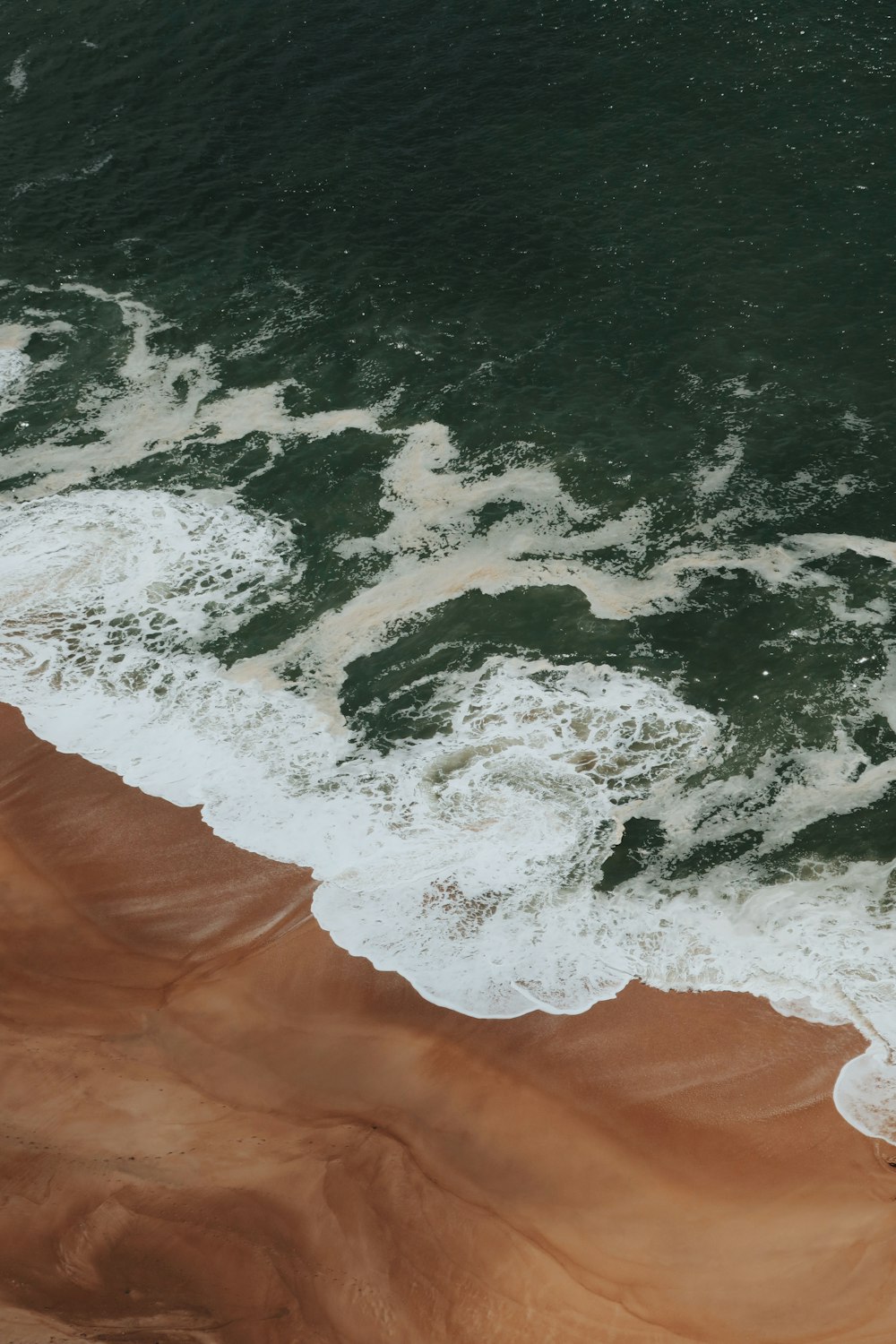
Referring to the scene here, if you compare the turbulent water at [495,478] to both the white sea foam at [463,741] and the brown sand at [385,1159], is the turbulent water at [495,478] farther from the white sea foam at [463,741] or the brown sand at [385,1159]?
the brown sand at [385,1159]

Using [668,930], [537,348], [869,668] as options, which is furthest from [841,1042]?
[537,348]

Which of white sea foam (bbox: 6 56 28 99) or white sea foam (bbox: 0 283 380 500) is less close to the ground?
white sea foam (bbox: 6 56 28 99)

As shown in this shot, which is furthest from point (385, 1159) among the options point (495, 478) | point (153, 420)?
point (153, 420)

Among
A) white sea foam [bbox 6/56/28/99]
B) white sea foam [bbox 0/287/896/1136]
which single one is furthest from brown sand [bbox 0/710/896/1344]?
white sea foam [bbox 6/56/28/99]

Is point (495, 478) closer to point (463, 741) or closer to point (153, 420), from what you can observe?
point (463, 741)

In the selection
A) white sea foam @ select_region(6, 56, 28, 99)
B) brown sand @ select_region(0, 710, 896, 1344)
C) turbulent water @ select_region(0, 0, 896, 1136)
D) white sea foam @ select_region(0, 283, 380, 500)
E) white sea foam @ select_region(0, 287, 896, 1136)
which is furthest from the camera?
white sea foam @ select_region(6, 56, 28, 99)

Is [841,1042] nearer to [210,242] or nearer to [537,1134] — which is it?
[537,1134]

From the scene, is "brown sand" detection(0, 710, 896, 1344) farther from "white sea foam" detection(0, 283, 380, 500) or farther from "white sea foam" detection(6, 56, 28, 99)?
"white sea foam" detection(6, 56, 28, 99)

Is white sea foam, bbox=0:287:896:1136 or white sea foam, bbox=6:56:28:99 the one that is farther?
white sea foam, bbox=6:56:28:99
